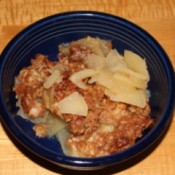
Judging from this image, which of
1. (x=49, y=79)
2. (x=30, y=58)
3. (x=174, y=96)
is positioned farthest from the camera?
(x=30, y=58)

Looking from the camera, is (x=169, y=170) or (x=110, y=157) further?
(x=169, y=170)

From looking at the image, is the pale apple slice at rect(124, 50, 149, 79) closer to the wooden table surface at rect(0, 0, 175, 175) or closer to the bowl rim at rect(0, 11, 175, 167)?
the bowl rim at rect(0, 11, 175, 167)

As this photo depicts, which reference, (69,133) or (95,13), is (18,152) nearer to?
(69,133)

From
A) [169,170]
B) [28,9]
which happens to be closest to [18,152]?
[169,170]

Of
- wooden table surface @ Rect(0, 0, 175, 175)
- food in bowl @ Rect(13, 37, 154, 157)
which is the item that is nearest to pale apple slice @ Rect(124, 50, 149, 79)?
food in bowl @ Rect(13, 37, 154, 157)

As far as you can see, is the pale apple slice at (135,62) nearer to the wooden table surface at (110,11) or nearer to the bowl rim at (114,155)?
the bowl rim at (114,155)
